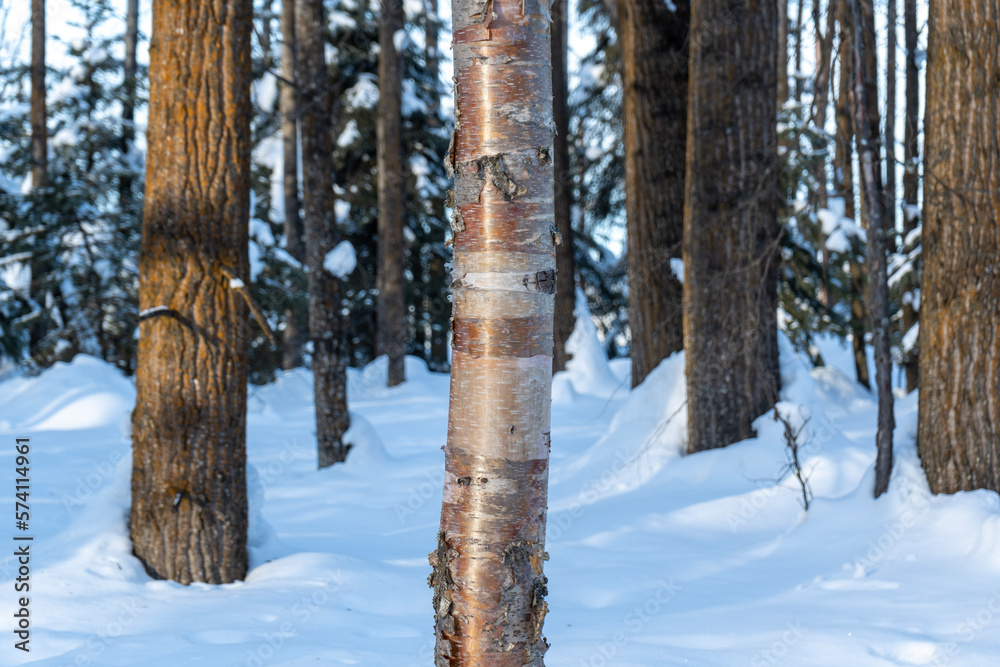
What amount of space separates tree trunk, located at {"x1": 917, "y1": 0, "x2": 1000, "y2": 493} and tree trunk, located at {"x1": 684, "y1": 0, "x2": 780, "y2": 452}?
195 centimetres

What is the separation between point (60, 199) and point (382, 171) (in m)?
4.89

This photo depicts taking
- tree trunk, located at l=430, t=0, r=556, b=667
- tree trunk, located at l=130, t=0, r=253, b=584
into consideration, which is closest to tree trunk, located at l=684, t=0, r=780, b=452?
tree trunk, located at l=130, t=0, r=253, b=584

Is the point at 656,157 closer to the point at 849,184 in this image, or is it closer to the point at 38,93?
the point at 849,184

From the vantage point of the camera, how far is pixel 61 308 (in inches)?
512

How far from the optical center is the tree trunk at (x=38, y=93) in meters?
12.2

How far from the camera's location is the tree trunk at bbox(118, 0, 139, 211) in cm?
1182

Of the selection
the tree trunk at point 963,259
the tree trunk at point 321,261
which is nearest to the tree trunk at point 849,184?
the tree trunk at point 963,259

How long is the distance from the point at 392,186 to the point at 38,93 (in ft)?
19.1

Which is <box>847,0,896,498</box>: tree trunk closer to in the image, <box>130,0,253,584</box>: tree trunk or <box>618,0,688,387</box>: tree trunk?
<box>618,0,688,387</box>: tree trunk

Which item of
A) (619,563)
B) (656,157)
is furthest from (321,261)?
(619,563)

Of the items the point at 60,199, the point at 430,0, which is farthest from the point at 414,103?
the point at 60,199

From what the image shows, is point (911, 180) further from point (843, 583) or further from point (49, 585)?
point (49, 585)

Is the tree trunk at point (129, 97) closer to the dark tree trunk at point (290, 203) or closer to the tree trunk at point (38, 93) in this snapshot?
the tree trunk at point (38, 93)

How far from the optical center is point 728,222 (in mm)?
6258
